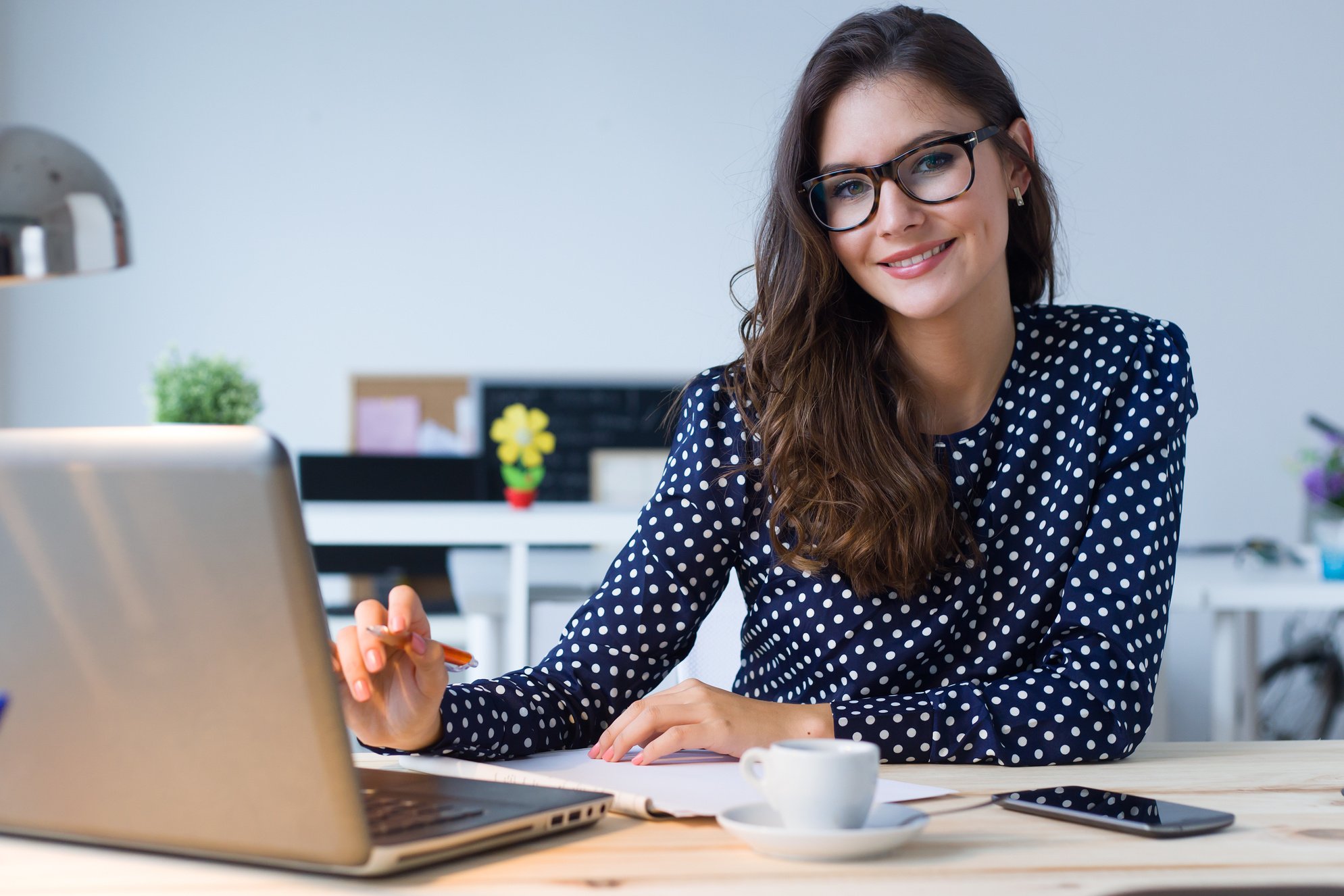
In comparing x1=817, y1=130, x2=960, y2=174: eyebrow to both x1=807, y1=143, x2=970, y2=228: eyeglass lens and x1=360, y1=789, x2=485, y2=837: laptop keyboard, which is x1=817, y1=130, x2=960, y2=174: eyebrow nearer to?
x1=807, y1=143, x2=970, y2=228: eyeglass lens

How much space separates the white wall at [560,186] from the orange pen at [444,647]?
382 cm

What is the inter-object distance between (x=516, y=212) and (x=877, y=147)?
3.70 m

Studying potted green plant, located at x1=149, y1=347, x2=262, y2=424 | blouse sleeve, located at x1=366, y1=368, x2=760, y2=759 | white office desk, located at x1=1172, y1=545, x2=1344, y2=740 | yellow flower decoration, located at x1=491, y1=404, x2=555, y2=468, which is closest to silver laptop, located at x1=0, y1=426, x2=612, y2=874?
blouse sleeve, located at x1=366, y1=368, x2=760, y2=759

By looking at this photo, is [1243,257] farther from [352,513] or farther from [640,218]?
[352,513]

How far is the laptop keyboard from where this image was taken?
0.69 m

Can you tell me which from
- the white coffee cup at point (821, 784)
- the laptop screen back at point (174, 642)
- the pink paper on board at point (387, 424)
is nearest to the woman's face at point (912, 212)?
the white coffee cup at point (821, 784)

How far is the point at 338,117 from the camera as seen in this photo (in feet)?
15.8

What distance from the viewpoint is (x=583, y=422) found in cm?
498

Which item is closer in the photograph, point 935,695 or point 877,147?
point 935,695

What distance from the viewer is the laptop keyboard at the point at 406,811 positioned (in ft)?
2.26

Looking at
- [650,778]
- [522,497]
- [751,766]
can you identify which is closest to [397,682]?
[650,778]

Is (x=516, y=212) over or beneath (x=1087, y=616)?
over

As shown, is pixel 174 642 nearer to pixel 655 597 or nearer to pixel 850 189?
pixel 655 597

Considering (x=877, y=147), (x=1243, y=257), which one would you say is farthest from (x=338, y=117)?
(x=877, y=147)
